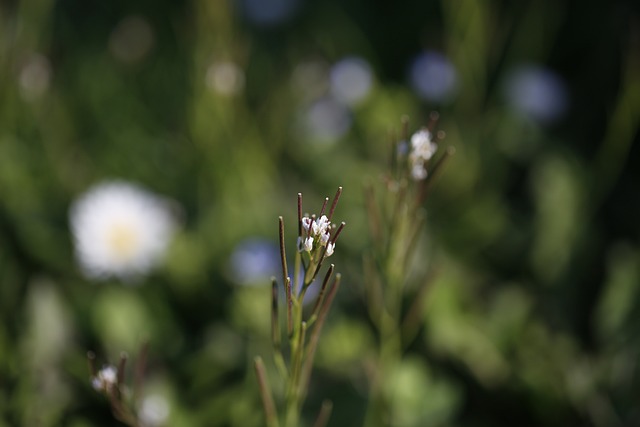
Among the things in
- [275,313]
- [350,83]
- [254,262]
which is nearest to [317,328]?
[275,313]

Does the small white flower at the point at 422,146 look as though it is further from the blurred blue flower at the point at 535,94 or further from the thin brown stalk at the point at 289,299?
the blurred blue flower at the point at 535,94

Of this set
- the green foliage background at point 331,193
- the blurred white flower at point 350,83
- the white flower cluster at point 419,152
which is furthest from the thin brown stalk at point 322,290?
the blurred white flower at point 350,83

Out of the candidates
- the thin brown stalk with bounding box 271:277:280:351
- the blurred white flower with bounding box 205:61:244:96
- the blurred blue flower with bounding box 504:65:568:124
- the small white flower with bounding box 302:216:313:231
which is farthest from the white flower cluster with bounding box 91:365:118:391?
the blurred blue flower with bounding box 504:65:568:124

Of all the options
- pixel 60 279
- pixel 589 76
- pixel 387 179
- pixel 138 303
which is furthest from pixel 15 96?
pixel 589 76

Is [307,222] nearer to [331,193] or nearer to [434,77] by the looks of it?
[331,193]

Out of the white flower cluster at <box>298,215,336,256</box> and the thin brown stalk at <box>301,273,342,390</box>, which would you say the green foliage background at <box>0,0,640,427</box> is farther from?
the white flower cluster at <box>298,215,336,256</box>
